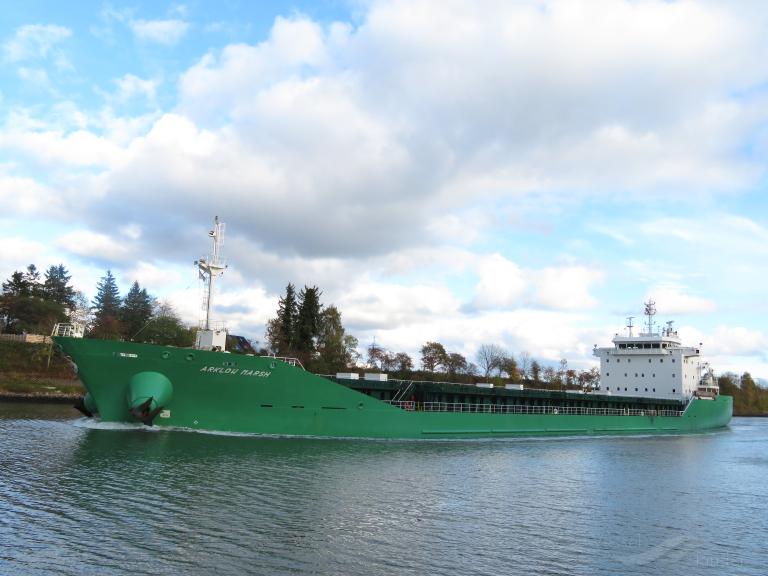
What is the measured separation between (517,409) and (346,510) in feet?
79.1

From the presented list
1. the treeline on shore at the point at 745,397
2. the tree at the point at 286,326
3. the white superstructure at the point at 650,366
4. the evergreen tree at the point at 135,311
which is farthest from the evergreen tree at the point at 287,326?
the treeline on shore at the point at 745,397

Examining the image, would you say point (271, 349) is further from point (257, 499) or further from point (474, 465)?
point (257, 499)

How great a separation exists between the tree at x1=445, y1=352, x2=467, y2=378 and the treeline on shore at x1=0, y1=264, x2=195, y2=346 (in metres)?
40.5

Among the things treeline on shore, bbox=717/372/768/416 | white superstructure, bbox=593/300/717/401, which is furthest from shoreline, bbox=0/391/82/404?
treeline on shore, bbox=717/372/768/416

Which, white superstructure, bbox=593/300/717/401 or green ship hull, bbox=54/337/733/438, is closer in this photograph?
green ship hull, bbox=54/337/733/438

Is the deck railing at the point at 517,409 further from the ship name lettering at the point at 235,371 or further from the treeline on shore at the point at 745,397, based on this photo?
the treeline on shore at the point at 745,397

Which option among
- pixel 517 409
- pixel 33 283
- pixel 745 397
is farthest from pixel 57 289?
pixel 745 397

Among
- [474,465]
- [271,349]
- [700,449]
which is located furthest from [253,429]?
[271,349]

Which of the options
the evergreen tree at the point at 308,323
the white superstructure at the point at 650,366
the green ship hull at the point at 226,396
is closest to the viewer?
the green ship hull at the point at 226,396

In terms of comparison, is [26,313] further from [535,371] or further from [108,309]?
[535,371]

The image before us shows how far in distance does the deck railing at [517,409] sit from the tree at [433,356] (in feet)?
152

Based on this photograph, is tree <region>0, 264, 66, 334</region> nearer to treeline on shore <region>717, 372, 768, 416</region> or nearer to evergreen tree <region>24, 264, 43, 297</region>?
evergreen tree <region>24, 264, 43, 297</region>

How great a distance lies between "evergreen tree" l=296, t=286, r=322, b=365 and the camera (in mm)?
73562

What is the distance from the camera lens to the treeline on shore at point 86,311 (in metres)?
71.5
